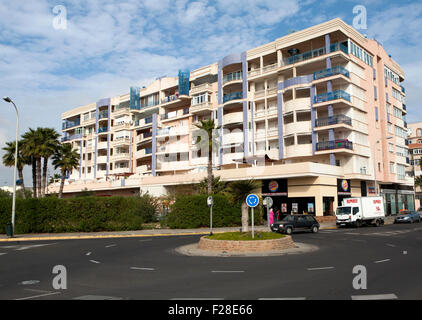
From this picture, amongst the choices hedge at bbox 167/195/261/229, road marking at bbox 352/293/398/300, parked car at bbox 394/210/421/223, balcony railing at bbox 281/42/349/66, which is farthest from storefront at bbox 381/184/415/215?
road marking at bbox 352/293/398/300

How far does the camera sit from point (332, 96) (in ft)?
138

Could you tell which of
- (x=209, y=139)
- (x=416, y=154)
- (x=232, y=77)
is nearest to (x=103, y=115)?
(x=232, y=77)

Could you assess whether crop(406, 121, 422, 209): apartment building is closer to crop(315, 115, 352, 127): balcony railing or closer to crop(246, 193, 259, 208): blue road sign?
crop(315, 115, 352, 127): balcony railing

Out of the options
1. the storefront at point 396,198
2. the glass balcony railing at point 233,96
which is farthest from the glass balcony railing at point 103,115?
the storefront at point 396,198

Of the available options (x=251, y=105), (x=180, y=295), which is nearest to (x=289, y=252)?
(x=180, y=295)

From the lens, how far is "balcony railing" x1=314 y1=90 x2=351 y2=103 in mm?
42013

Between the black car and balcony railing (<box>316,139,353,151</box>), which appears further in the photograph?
balcony railing (<box>316,139,353,151</box>)

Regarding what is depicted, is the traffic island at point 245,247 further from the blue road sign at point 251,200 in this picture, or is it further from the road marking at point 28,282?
the road marking at point 28,282

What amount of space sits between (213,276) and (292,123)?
36078 mm

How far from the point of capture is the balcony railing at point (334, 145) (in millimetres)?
41531

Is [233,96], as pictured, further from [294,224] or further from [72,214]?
[72,214]

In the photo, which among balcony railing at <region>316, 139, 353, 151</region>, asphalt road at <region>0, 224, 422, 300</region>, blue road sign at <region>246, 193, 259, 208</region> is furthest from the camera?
balcony railing at <region>316, 139, 353, 151</region>

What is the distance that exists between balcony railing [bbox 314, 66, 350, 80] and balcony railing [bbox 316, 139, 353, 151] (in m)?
7.71

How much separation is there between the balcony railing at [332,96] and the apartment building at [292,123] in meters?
0.12
